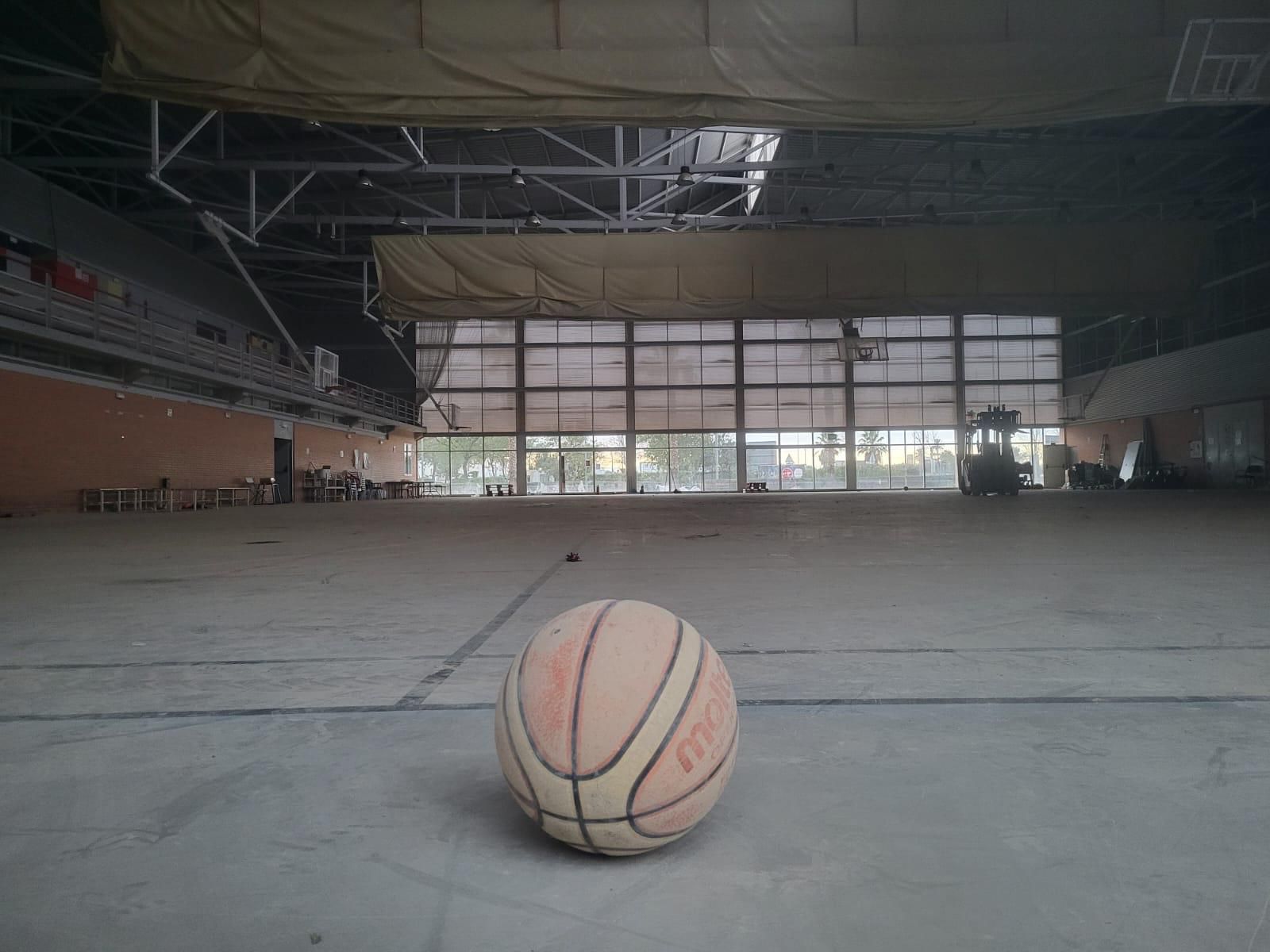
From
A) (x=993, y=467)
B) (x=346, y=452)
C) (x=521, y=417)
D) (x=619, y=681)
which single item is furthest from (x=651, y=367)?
(x=619, y=681)

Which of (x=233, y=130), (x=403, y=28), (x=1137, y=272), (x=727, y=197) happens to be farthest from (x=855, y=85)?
(x=727, y=197)

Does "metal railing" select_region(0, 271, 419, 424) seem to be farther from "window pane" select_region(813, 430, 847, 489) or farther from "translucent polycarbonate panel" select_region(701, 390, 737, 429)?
"window pane" select_region(813, 430, 847, 489)

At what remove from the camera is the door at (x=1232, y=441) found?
32156mm

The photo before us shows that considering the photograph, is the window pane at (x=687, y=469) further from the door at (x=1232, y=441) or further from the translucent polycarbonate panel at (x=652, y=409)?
the door at (x=1232, y=441)

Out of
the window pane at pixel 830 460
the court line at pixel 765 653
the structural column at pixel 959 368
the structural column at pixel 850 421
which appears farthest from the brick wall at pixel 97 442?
the structural column at pixel 959 368

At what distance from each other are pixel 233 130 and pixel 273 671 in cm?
2709

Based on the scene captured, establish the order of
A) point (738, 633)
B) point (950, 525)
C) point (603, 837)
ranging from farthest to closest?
1. point (950, 525)
2. point (738, 633)
3. point (603, 837)

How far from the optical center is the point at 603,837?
1918mm

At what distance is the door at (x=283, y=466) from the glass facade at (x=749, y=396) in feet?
45.9

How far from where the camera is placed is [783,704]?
3.26m

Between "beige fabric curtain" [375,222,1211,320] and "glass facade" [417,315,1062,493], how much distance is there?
1211 inches

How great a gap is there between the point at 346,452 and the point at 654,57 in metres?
38.2

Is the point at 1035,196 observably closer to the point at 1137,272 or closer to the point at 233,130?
the point at 1137,272

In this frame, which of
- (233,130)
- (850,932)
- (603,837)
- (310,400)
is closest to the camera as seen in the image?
(850,932)
